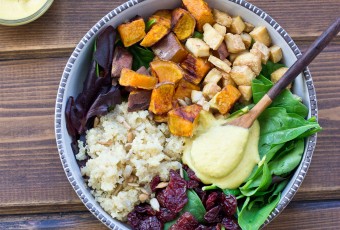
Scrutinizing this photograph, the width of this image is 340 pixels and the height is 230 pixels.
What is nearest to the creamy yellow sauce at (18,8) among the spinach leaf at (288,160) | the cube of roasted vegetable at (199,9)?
the cube of roasted vegetable at (199,9)

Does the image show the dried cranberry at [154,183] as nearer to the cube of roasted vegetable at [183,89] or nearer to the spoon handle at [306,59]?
the cube of roasted vegetable at [183,89]

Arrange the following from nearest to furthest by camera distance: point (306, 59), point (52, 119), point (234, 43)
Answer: point (306, 59)
point (234, 43)
point (52, 119)

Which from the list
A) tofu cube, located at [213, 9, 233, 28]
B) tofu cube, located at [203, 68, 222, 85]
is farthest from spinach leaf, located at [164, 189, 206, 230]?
tofu cube, located at [213, 9, 233, 28]

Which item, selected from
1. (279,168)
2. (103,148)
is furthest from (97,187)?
(279,168)

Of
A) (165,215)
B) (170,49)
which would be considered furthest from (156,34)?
(165,215)

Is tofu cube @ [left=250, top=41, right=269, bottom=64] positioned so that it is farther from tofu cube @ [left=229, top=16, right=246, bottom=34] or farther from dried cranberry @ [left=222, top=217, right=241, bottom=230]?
dried cranberry @ [left=222, top=217, right=241, bottom=230]

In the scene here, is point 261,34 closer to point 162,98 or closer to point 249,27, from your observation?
point 249,27

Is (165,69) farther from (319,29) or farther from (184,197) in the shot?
(319,29)
